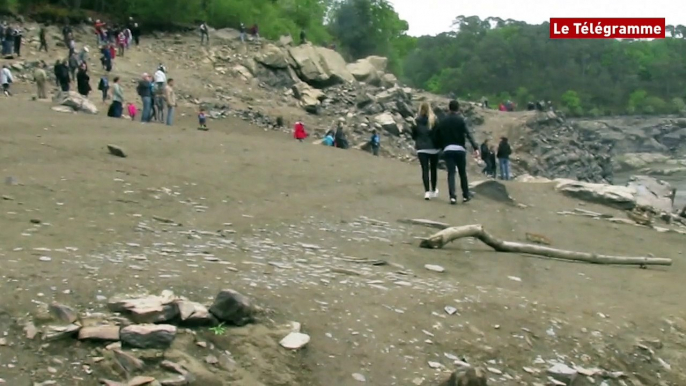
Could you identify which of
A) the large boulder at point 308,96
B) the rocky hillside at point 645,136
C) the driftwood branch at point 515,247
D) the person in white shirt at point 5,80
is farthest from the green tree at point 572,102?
the driftwood branch at point 515,247

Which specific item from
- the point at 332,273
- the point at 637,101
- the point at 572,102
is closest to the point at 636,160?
the point at 572,102

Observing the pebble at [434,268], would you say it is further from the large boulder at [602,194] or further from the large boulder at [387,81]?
the large boulder at [387,81]

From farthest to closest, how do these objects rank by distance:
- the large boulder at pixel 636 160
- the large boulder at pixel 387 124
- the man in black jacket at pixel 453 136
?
the large boulder at pixel 636 160
the large boulder at pixel 387 124
the man in black jacket at pixel 453 136

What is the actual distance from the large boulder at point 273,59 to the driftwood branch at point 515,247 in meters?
31.7

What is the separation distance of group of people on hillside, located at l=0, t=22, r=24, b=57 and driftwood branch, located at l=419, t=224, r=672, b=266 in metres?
28.7

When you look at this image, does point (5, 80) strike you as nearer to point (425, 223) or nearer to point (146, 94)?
point (146, 94)

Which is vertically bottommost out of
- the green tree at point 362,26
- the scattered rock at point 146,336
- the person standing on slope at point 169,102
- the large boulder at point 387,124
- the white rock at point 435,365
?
the white rock at point 435,365

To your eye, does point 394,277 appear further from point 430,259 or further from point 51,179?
point 51,179

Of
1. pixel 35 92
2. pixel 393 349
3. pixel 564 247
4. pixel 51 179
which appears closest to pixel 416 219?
pixel 564 247

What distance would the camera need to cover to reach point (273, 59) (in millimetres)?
41375

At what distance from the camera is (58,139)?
16.2m

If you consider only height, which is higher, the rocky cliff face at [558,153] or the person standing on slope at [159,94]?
the person standing on slope at [159,94]

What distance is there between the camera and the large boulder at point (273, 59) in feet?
136

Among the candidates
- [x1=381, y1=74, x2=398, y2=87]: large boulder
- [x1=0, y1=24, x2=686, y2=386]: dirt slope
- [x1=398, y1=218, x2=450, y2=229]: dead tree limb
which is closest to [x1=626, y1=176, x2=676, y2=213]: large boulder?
[x1=0, y1=24, x2=686, y2=386]: dirt slope
